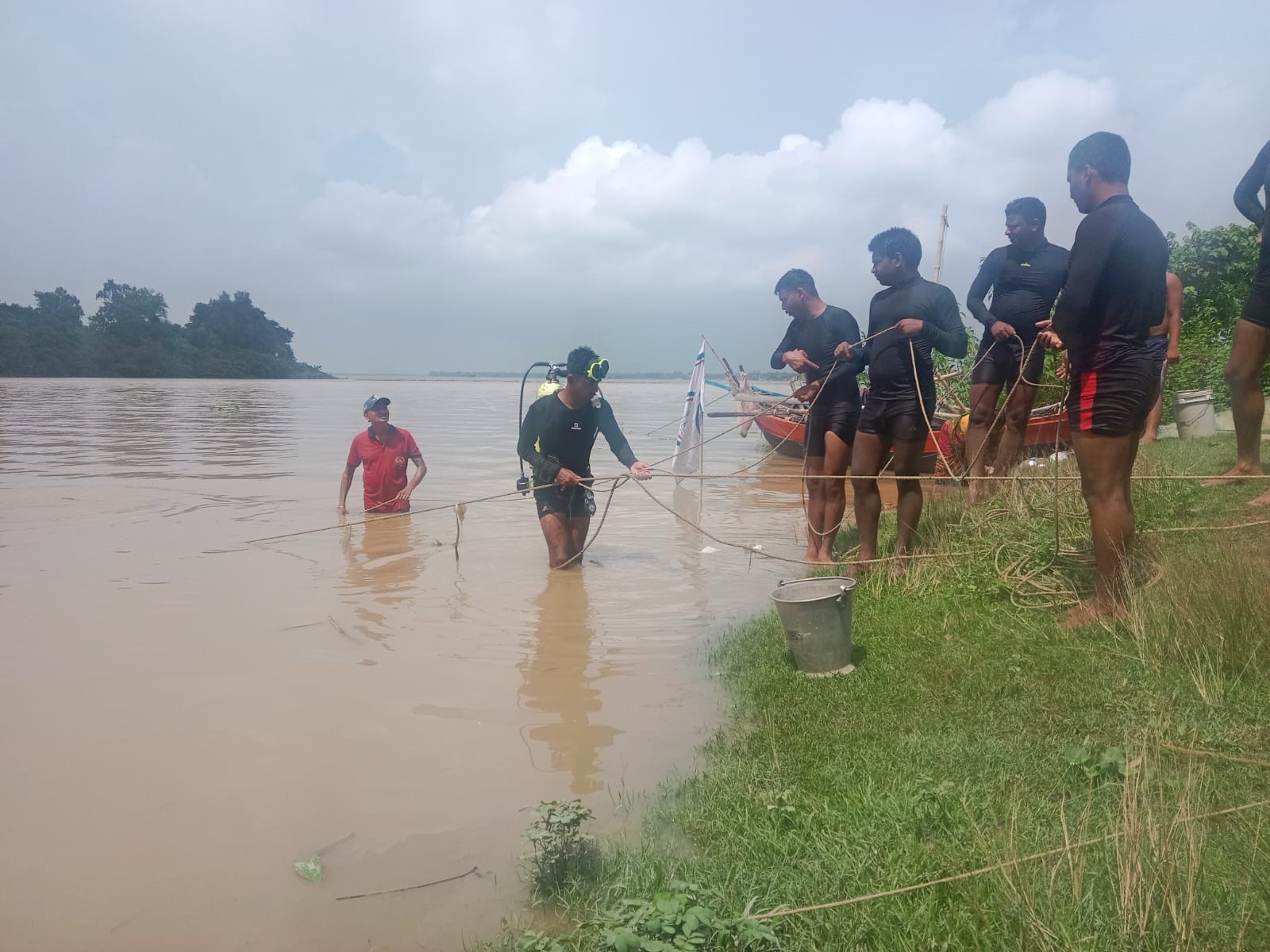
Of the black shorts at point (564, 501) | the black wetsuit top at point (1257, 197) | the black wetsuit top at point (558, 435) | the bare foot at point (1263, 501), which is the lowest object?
the black shorts at point (564, 501)

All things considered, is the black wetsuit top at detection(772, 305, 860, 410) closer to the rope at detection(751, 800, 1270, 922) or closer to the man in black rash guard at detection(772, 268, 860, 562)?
the man in black rash guard at detection(772, 268, 860, 562)

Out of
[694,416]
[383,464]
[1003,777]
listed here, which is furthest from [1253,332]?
[694,416]

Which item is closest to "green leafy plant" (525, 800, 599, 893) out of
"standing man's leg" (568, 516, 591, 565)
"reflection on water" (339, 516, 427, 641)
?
"reflection on water" (339, 516, 427, 641)

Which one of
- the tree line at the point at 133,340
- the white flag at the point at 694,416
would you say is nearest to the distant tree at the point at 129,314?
the tree line at the point at 133,340

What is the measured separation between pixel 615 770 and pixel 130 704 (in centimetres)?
246

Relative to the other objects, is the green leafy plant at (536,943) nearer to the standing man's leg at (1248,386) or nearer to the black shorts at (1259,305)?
the standing man's leg at (1248,386)

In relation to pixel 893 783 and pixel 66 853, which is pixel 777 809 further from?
pixel 66 853

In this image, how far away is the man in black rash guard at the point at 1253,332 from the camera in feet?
16.0

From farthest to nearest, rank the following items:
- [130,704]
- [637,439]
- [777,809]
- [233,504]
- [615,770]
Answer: [637,439] → [233,504] → [130,704] → [615,770] → [777,809]

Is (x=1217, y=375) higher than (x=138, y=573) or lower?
higher

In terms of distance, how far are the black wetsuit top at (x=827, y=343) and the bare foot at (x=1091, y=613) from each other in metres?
2.41

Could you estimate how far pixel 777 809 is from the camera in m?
2.96

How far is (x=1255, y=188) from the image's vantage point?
4961 millimetres

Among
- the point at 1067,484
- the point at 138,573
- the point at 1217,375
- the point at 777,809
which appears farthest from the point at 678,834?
the point at 1217,375
